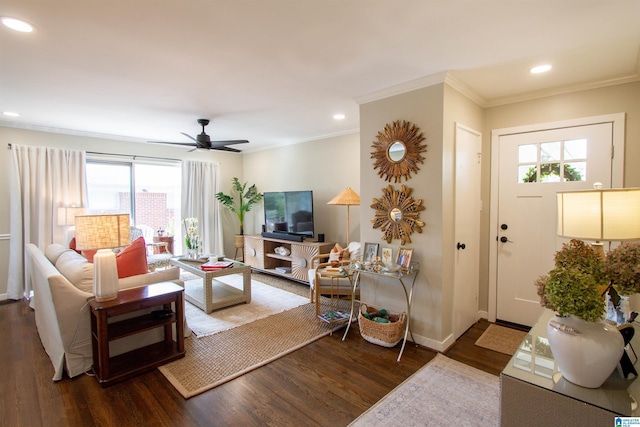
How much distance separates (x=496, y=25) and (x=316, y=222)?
386 centimetres

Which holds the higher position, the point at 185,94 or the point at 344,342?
the point at 185,94

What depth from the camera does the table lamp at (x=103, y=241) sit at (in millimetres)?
2250

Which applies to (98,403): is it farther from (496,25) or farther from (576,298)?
(496,25)

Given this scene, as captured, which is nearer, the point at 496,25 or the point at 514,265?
the point at 496,25

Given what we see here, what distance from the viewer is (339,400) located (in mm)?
2133

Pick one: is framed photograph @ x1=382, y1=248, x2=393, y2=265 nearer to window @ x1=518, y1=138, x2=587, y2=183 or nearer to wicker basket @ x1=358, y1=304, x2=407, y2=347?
wicker basket @ x1=358, y1=304, x2=407, y2=347

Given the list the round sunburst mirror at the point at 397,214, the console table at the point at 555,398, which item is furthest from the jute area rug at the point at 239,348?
the console table at the point at 555,398

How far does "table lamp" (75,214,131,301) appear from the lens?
2250 millimetres

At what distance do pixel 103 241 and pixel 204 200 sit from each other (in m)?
4.03

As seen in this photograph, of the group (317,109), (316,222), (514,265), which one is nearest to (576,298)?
(514,265)

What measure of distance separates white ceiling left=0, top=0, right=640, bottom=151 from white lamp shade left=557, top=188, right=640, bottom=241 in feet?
3.69

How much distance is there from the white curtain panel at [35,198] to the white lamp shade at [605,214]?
19.4 ft

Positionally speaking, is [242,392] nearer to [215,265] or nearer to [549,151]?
[215,265]

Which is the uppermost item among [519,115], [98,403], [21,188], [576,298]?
[519,115]
